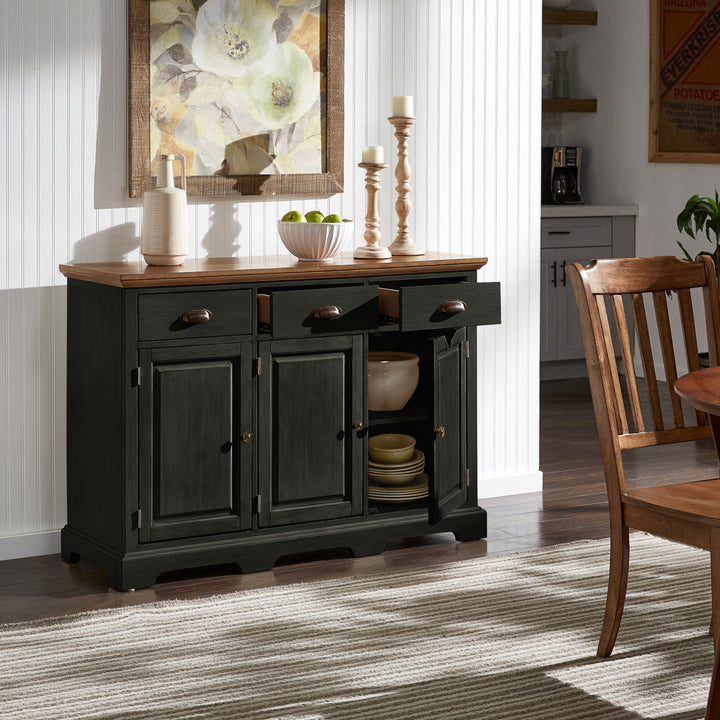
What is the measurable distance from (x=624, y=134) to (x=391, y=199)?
3.07 m

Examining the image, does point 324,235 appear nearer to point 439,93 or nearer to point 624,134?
point 439,93

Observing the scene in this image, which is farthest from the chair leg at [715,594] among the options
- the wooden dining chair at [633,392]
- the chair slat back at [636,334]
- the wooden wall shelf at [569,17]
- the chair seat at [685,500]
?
the wooden wall shelf at [569,17]

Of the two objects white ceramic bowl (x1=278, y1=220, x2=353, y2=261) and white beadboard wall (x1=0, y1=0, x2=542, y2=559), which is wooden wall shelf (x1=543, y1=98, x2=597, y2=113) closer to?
white beadboard wall (x1=0, y1=0, x2=542, y2=559)

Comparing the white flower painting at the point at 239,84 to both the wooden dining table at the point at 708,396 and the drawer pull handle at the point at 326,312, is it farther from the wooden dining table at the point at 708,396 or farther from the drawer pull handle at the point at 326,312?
the wooden dining table at the point at 708,396

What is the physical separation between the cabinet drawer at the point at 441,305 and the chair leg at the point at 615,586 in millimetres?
903

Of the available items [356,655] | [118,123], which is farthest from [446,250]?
[356,655]

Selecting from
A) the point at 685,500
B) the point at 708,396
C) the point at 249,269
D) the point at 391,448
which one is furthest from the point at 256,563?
the point at 708,396

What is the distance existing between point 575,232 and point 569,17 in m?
1.18

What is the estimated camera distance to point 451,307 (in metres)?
3.17

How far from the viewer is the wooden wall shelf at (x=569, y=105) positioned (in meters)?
6.34

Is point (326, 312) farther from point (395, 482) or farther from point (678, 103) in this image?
point (678, 103)

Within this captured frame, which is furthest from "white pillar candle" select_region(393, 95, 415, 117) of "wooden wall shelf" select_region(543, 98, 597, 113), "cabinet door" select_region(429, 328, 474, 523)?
"wooden wall shelf" select_region(543, 98, 597, 113)

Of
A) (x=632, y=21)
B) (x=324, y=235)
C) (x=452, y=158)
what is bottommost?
(x=324, y=235)

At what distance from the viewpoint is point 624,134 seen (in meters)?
6.34
